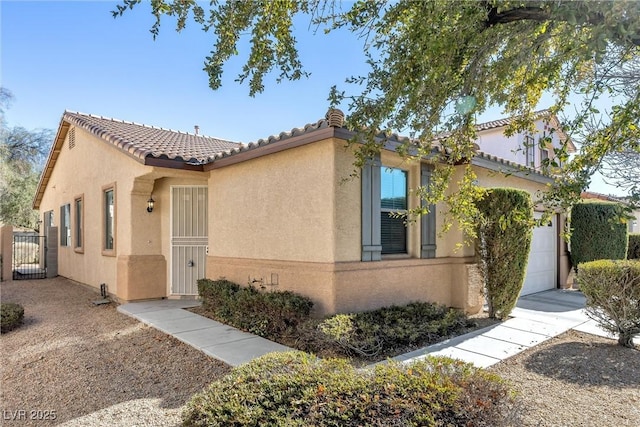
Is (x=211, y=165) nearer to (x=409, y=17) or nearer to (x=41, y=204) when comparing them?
(x=409, y=17)

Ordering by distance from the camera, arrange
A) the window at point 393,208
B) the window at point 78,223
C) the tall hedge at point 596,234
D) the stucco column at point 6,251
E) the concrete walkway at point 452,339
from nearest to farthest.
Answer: the concrete walkway at point 452,339
the window at point 393,208
the tall hedge at point 596,234
the window at point 78,223
the stucco column at point 6,251

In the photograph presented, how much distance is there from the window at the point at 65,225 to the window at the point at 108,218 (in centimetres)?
443

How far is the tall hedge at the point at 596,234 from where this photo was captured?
1192 centimetres

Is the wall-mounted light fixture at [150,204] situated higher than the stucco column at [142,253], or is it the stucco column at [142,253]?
the wall-mounted light fixture at [150,204]

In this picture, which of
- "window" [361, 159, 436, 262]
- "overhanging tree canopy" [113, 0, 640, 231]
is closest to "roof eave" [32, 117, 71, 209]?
"window" [361, 159, 436, 262]

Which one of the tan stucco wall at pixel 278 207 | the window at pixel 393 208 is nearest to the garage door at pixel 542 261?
the window at pixel 393 208

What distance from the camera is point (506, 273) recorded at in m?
7.58

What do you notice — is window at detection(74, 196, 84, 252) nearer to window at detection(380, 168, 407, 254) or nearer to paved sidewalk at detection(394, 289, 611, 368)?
window at detection(380, 168, 407, 254)

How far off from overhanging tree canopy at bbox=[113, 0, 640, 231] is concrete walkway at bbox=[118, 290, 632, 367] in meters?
3.12

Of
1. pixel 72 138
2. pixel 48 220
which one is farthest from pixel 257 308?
pixel 48 220

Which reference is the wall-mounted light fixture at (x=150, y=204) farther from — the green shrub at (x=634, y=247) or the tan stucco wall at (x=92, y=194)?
the green shrub at (x=634, y=247)

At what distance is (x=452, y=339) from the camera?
250 inches

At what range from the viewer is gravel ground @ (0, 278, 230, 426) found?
4172 millimetres

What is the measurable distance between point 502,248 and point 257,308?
5.04 m
